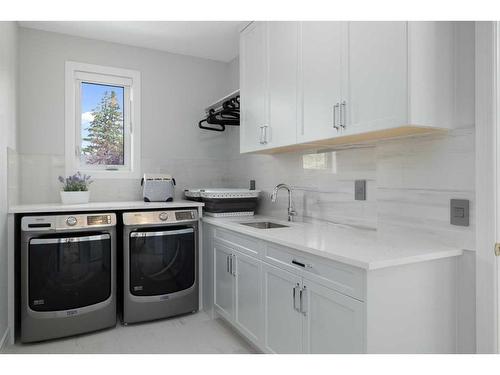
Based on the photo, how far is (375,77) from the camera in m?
1.70

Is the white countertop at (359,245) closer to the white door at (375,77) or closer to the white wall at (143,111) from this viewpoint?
the white door at (375,77)

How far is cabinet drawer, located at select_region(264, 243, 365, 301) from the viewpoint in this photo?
148 cm

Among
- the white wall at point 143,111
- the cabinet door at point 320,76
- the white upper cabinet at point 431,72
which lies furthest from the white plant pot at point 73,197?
the white upper cabinet at point 431,72

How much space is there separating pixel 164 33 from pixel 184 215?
5.36ft

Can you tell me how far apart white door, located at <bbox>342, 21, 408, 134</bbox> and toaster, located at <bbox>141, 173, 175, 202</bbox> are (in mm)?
1862

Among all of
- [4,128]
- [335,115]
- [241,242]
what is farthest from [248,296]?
[4,128]

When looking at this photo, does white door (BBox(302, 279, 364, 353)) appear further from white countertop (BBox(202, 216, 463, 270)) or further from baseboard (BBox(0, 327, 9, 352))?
baseboard (BBox(0, 327, 9, 352))

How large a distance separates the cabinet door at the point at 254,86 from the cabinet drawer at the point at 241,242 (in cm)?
69

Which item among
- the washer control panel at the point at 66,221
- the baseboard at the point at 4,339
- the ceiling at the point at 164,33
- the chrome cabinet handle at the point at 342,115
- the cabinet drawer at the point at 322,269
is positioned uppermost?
the ceiling at the point at 164,33

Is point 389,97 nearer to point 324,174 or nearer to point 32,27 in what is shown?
point 324,174

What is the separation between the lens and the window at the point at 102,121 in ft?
10.5

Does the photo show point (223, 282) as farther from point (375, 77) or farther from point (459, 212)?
point (375, 77)

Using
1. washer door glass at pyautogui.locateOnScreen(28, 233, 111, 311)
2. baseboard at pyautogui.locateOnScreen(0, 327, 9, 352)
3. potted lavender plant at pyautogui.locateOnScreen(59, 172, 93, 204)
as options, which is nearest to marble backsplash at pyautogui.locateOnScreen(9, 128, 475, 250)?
potted lavender plant at pyautogui.locateOnScreen(59, 172, 93, 204)

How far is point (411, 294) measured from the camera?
61.1 inches
